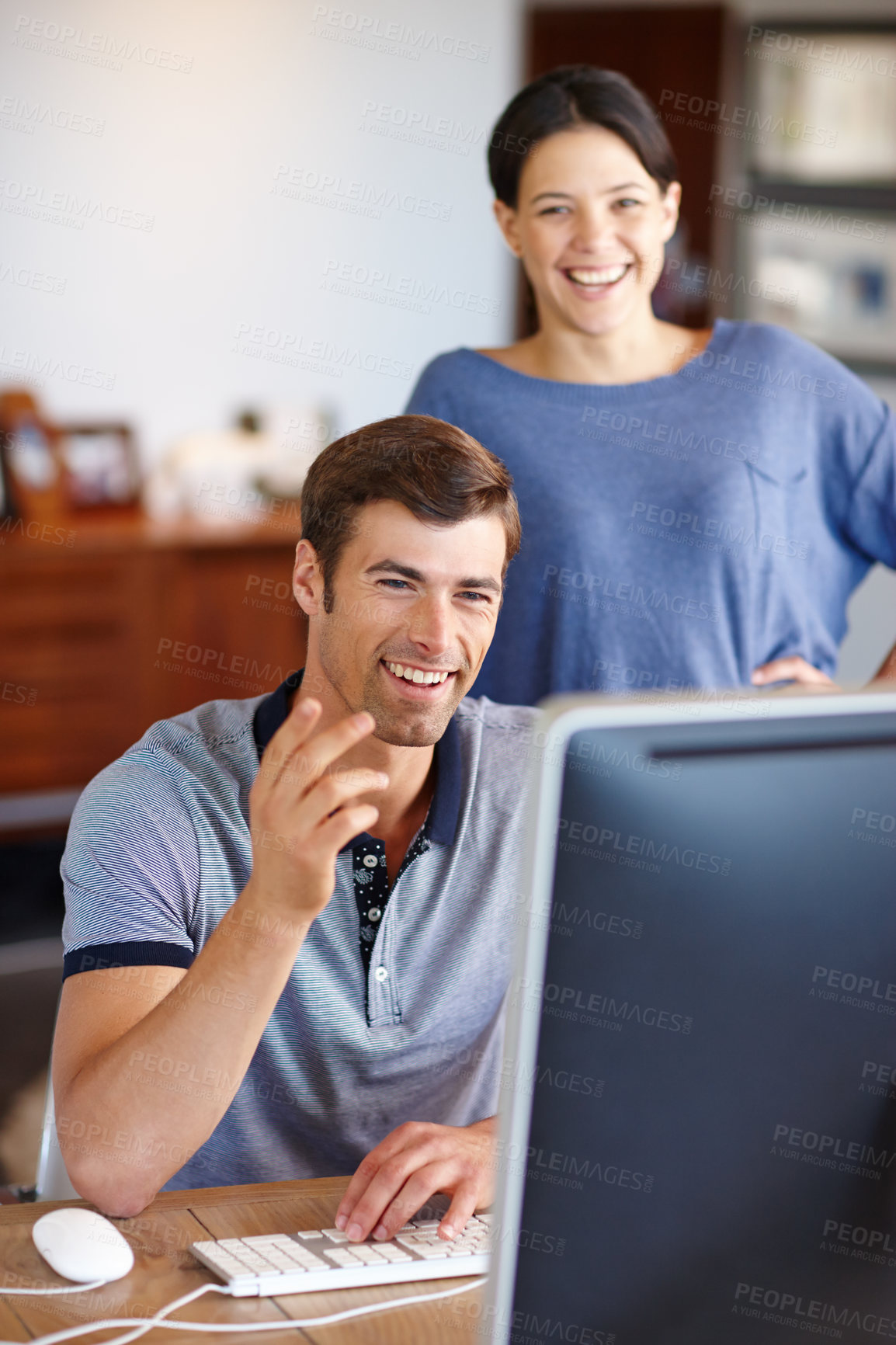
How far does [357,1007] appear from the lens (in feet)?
4.45

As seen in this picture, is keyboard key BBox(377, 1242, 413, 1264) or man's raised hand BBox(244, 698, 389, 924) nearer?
man's raised hand BBox(244, 698, 389, 924)

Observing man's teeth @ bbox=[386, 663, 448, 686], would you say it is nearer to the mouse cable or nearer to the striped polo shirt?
the striped polo shirt

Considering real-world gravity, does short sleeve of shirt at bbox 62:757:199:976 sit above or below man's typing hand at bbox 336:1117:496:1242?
above

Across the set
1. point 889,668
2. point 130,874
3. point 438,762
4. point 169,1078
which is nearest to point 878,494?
point 889,668

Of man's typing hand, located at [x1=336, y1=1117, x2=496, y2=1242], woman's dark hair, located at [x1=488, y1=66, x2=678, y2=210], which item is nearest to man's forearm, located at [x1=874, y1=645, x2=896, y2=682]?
woman's dark hair, located at [x1=488, y1=66, x2=678, y2=210]

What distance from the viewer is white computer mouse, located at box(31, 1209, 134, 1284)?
3.39ft

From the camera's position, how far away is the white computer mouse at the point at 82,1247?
103 cm

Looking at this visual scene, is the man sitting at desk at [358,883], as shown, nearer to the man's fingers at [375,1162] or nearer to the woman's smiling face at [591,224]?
the man's fingers at [375,1162]

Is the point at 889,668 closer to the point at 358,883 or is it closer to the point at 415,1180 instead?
the point at 358,883

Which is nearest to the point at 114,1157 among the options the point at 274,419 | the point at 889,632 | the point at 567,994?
the point at 567,994

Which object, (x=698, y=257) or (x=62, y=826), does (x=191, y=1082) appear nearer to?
(x=62, y=826)

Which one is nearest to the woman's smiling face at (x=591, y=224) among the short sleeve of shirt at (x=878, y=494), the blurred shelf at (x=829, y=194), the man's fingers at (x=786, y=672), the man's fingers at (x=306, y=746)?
the short sleeve of shirt at (x=878, y=494)

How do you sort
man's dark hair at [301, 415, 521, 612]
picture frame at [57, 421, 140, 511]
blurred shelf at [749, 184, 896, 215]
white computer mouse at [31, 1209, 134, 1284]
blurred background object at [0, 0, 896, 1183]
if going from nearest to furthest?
white computer mouse at [31, 1209, 134, 1284]
man's dark hair at [301, 415, 521, 612]
blurred background object at [0, 0, 896, 1183]
picture frame at [57, 421, 140, 511]
blurred shelf at [749, 184, 896, 215]

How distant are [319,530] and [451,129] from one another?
3931 millimetres
